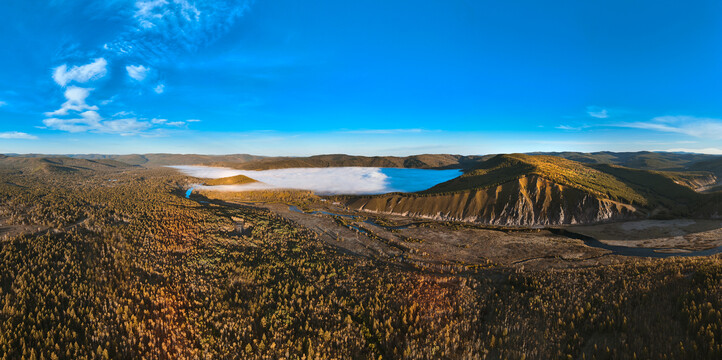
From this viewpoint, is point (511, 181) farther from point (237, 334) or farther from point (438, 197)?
point (237, 334)

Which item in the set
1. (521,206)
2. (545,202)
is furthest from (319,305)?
(545,202)

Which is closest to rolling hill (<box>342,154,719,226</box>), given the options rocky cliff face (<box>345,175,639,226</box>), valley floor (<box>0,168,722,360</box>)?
rocky cliff face (<box>345,175,639,226</box>)

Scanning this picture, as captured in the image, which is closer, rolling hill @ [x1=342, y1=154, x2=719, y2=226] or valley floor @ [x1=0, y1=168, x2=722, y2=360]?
valley floor @ [x1=0, y1=168, x2=722, y2=360]

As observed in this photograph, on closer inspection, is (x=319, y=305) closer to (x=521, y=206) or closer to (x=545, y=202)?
(x=521, y=206)

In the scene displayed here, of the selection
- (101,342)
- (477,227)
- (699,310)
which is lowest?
(477,227)

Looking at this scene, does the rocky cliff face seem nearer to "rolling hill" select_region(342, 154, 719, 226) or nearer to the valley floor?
"rolling hill" select_region(342, 154, 719, 226)

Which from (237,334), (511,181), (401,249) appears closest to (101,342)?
(237,334)

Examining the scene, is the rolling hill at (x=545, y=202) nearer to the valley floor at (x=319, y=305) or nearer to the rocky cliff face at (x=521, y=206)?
the rocky cliff face at (x=521, y=206)

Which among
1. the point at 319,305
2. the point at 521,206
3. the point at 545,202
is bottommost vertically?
the point at 319,305
